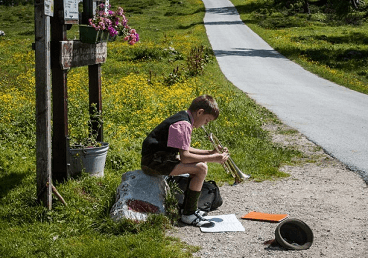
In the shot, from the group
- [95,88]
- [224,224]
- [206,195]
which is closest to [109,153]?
[95,88]

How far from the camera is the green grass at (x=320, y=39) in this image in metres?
23.4

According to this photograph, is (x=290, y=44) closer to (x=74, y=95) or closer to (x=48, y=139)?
(x=74, y=95)

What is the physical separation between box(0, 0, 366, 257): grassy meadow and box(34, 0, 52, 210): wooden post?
9.6 inches

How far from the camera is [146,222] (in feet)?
18.1

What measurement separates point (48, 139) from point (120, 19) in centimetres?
261

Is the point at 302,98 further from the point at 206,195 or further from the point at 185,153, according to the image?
the point at 185,153

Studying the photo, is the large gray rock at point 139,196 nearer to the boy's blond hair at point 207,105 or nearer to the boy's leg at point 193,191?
the boy's leg at point 193,191

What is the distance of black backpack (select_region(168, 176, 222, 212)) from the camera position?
6.17 meters

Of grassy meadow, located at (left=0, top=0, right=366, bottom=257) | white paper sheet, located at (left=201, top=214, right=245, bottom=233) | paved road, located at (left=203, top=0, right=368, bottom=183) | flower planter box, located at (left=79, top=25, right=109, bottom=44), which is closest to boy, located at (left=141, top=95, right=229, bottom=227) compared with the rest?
white paper sheet, located at (left=201, top=214, right=245, bottom=233)

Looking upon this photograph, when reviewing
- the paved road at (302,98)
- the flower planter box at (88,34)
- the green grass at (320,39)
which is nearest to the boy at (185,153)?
the flower planter box at (88,34)

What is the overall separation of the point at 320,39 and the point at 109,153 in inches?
1096

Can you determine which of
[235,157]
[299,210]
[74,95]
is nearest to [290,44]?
[74,95]

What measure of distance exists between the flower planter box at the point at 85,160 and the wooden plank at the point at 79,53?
112cm

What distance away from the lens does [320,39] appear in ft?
109
